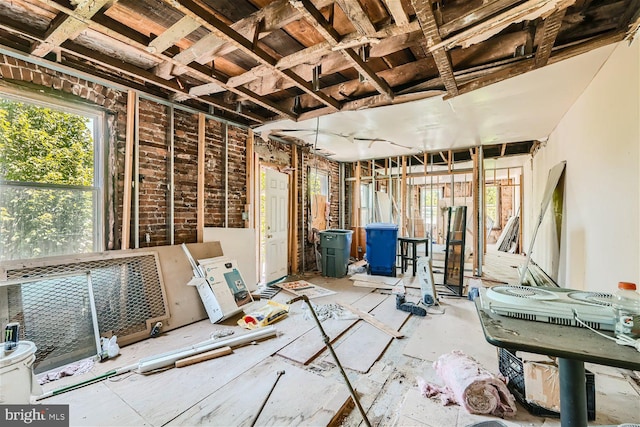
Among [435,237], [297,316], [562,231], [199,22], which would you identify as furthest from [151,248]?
[435,237]

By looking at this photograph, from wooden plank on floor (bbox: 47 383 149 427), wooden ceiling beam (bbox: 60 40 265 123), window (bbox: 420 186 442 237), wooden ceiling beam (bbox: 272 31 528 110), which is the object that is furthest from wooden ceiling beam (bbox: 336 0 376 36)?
window (bbox: 420 186 442 237)

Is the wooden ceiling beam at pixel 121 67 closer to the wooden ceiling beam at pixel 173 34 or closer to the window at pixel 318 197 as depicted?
the wooden ceiling beam at pixel 173 34

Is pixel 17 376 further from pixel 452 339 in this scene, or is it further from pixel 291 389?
pixel 452 339

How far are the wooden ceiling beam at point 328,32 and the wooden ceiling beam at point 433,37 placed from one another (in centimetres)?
59

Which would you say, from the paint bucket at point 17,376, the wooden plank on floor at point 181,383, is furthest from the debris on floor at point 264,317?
the paint bucket at point 17,376

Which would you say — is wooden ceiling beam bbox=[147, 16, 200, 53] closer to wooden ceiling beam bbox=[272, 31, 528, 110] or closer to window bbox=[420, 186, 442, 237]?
wooden ceiling beam bbox=[272, 31, 528, 110]

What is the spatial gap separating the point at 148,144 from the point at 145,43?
133 cm

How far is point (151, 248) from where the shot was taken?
322 centimetres

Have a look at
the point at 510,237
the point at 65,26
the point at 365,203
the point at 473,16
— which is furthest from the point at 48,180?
the point at 510,237

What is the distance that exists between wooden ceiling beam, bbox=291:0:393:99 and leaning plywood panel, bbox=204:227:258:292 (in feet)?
9.49

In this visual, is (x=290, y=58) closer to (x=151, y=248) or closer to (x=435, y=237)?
(x=151, y=248)

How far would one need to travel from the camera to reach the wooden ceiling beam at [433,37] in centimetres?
173

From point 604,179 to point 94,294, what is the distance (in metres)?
5.09

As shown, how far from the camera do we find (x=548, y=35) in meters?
2.05
